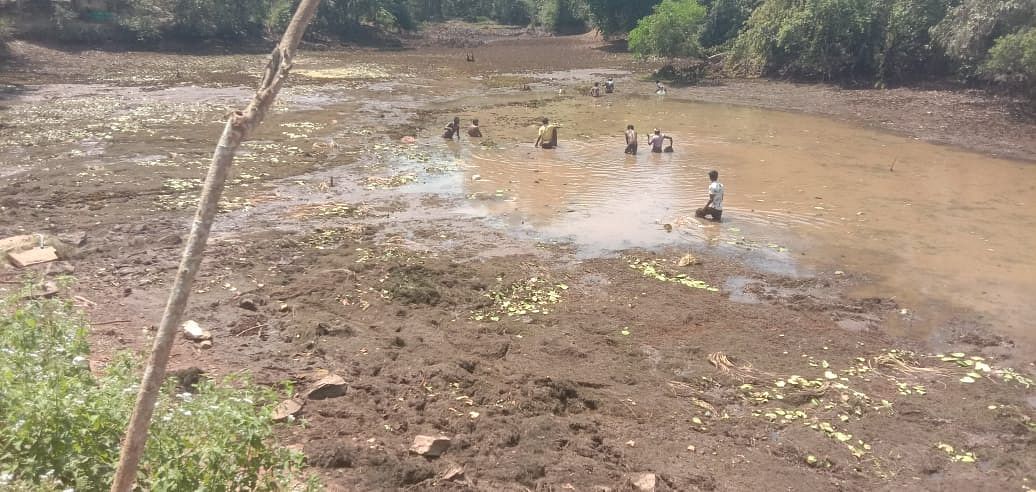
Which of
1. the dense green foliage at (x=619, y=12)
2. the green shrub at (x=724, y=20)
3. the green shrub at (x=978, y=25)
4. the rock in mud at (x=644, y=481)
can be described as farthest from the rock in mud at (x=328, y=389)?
the dense green foliage at (x=619, y=12)

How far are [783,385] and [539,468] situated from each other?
3.24 m

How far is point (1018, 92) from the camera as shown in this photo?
2553cm

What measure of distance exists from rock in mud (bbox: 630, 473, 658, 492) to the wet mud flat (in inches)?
1.2

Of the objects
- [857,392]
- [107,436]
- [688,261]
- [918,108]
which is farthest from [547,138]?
[918,108]

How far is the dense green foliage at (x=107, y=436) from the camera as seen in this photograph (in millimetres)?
4000

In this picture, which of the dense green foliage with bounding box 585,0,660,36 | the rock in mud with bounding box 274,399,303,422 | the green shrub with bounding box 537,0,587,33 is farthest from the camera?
the green shrub with bounding box 537,0,587,33

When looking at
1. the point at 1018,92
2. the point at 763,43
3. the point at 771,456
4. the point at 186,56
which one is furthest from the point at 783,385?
the point at 186,56

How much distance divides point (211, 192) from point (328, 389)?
4.25 metres

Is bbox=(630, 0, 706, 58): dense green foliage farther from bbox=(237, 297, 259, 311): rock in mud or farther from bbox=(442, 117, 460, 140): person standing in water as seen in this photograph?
bbox=(237, 297, 259, 311): rock in mud

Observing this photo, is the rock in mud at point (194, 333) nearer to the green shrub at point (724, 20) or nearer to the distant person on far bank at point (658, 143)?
the distant person on far bank at point (658, 143)

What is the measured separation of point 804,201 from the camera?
588 inches

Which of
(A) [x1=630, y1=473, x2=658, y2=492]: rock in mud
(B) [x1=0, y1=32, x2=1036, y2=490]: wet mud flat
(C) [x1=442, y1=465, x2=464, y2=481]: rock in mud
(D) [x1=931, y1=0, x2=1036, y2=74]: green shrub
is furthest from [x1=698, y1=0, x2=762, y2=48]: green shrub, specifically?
(C) [x1=442, y1=465, x2=464, y2=481]: rock in mud

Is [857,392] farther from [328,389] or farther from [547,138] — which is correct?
[547,138]

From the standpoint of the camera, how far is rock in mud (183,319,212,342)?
789 cm
